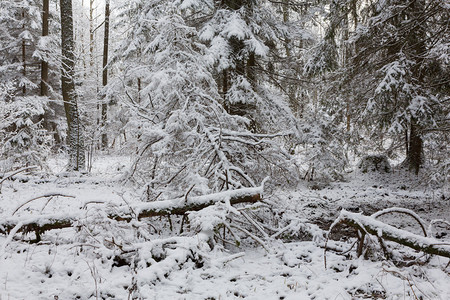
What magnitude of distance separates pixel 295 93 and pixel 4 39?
1688cm

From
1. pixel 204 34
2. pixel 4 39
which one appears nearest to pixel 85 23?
pixel 4 39

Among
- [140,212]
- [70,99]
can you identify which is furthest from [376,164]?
[70,99]

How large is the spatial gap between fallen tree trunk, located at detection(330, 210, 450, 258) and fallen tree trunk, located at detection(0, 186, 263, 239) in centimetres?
140

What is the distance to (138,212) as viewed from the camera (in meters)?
4.07

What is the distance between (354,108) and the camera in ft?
33.0

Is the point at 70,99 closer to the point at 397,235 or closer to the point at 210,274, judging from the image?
the point at 210,274

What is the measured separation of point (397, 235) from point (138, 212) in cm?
339

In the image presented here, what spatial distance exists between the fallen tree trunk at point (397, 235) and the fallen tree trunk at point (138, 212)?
1.40 meters

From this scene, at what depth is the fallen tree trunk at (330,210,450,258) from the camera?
10.9ft

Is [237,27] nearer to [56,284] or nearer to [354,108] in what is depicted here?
[354,108]

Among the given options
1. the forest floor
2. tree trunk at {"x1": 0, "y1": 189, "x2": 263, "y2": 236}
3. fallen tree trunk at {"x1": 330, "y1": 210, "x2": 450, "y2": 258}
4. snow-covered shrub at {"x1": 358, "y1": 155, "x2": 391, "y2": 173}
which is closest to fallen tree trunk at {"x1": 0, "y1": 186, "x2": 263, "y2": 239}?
tree trunk at {"x1": 0, "y1": 189, "x2": 263, "y2": 236}

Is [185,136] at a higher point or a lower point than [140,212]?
higher

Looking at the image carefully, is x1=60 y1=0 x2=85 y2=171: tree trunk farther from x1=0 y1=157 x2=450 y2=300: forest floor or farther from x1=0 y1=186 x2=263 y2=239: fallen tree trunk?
x1=0 y1=186 x2=263 y2=239: fallen tree trunk

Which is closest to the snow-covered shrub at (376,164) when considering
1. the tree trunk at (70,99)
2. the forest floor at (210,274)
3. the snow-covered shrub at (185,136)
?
the snow-covered shrub at (185,136)
